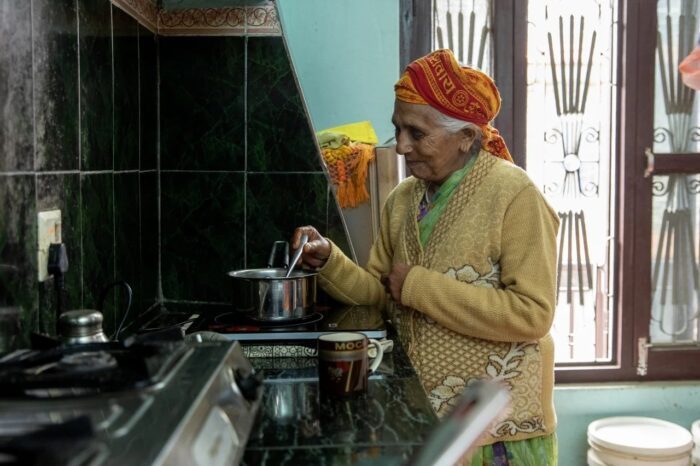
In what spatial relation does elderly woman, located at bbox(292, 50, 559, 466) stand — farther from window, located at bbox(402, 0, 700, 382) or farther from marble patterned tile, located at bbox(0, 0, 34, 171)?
window, located at bbox(402, 0, 700, 382)

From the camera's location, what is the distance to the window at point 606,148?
8.88 ft

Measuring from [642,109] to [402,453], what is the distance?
214cm

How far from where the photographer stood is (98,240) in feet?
5.30

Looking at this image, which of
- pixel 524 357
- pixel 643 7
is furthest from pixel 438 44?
pixel 524 357

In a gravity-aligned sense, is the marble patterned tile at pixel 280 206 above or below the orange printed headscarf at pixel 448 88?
below

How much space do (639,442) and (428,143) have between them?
55.8 inches

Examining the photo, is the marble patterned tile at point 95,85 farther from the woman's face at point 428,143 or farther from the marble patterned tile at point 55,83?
the woman's face at point 428,143

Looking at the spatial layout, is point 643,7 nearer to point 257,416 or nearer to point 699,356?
point 699,356

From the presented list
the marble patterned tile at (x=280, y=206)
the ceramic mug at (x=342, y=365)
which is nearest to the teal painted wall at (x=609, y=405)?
the marble patterned tile at (x=280, y=206)

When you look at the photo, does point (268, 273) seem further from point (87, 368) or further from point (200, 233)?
point (87, 368)

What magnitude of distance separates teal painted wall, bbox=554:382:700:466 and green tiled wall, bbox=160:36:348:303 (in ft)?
3.95

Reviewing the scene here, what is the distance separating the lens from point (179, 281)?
7.11 feet

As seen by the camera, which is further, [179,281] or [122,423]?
[179,281]

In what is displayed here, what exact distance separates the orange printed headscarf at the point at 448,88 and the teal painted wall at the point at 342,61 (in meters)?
0.80
